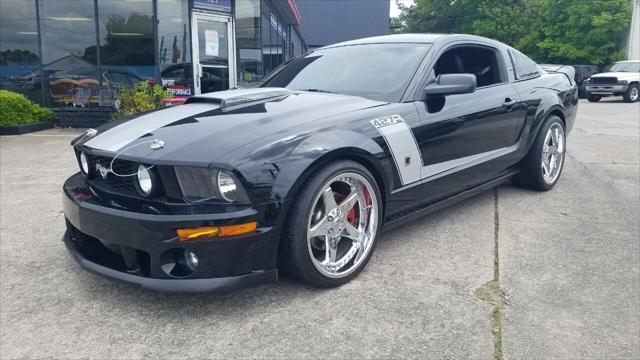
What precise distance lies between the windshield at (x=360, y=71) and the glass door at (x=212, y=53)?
722 cm

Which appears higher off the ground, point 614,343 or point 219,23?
point 219,23

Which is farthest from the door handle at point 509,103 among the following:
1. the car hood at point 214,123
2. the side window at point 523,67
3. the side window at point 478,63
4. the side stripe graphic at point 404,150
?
the car hood at point 214,123

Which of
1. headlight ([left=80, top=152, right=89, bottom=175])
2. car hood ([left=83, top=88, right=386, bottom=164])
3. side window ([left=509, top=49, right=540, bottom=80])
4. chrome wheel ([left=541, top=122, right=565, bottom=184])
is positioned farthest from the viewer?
chrome wheel ([left=541, top=122, right=565, bottom=184])

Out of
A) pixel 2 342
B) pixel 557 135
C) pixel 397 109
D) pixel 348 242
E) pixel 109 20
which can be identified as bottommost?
pixel 2 342

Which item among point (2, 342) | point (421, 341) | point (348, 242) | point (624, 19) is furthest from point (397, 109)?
point (624, 19)

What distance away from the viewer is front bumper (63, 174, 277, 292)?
7.59 ft

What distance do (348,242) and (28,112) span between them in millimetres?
8710

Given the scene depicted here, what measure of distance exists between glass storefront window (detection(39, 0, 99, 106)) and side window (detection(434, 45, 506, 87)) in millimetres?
8502

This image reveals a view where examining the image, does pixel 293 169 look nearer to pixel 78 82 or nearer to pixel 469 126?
pixel 469 126

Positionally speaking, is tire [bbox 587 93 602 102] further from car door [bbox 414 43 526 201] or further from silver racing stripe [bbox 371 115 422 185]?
silver racing stripe [bbox 371 115 422 185]

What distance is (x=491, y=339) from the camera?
2301 millimetres

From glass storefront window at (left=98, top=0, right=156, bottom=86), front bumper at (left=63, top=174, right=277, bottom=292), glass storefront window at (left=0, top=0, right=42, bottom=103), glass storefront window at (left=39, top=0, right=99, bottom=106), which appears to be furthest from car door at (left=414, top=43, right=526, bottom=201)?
glass storefront window at (left=0, top=0, right=42, bottom=103)

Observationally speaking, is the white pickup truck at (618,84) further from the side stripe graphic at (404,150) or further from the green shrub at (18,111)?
the side stripe graphic at (404,150)

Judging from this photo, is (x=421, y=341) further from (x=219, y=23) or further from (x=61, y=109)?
(x=219, y=23)
